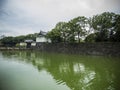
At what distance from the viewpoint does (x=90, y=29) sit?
19594 mm

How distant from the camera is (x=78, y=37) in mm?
21094

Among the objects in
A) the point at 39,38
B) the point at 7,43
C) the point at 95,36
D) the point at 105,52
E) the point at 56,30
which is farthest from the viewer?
the point at 7,43

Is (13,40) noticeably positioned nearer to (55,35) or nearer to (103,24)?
(55,35)

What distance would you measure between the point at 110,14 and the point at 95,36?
3.56 metres

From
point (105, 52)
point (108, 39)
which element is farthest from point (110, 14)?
point (105, 52)

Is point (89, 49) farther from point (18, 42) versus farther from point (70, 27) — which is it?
point (18, 42)

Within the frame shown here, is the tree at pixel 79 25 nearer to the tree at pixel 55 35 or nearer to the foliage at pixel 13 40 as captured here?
the tree at pixel 55 35

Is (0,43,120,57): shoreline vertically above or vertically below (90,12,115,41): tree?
below

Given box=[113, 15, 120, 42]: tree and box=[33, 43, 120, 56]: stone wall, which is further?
box=[113, 15, 120, 42]: tree

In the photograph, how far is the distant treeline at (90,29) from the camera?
1692cm

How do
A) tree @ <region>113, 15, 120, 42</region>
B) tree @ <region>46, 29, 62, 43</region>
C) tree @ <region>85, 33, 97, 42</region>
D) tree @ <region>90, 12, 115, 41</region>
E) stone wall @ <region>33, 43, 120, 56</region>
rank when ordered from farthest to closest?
tree @ <region>46, 29, 62, 43</region>, tree @ <region>85, 33, 97, 42</region>, tree @ <region>90, 12, 115, 41</region>, tree @ <region>113, 15, 120, 42</region>, stone wall @ <region>33, 43, 120, 56</region>

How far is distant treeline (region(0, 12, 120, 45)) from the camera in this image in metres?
16.9

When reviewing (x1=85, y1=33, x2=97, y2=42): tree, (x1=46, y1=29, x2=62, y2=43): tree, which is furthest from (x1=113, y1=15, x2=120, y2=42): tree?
(x1=46, y1=29, x2=62, y2=43): tree

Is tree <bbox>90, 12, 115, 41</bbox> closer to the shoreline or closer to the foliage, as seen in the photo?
the shoreline
